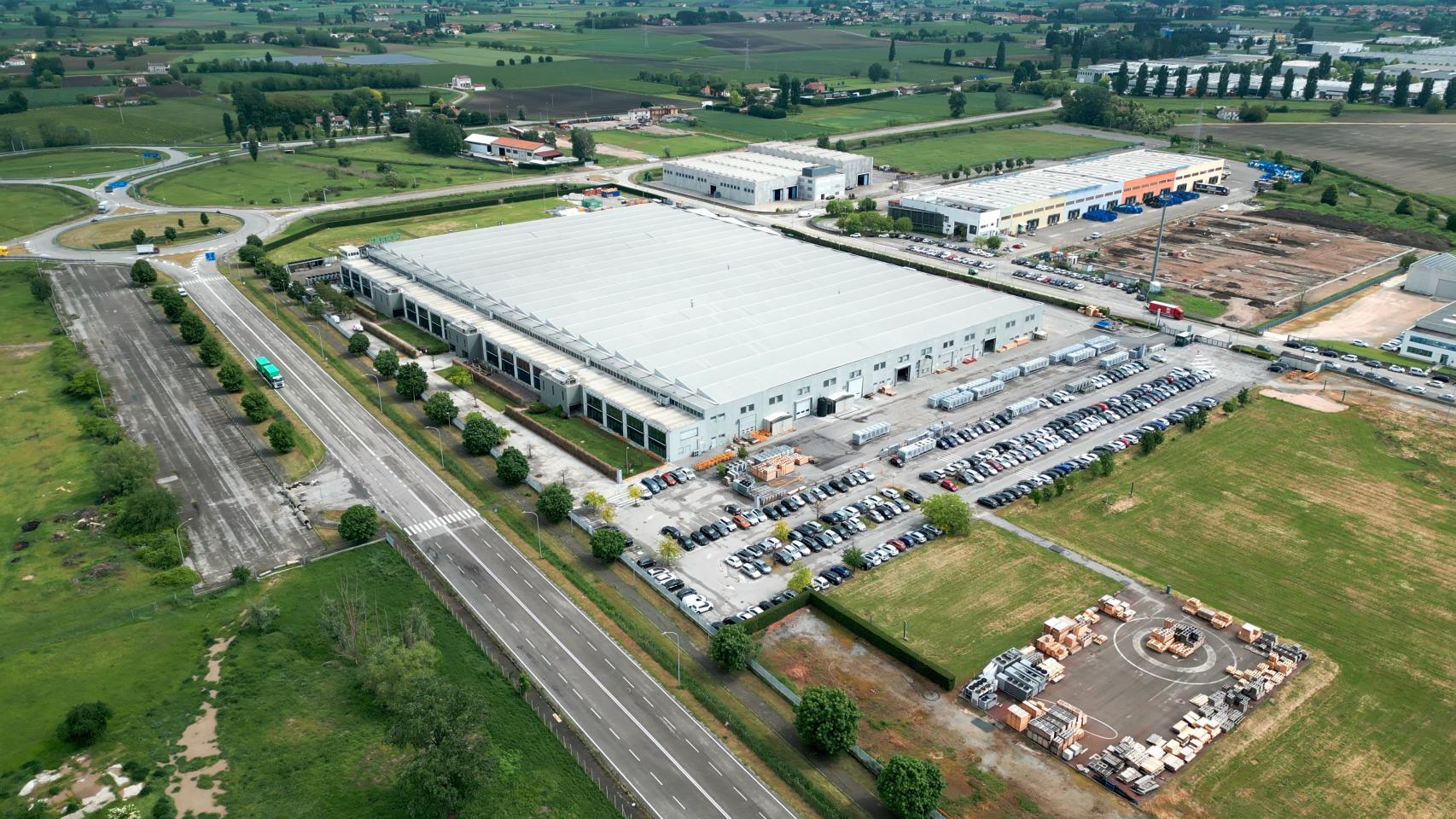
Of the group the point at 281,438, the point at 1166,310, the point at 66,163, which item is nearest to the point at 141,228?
the point at 66,163

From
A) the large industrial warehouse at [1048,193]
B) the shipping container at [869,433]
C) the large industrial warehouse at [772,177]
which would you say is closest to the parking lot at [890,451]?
the shipping container at [869,433]

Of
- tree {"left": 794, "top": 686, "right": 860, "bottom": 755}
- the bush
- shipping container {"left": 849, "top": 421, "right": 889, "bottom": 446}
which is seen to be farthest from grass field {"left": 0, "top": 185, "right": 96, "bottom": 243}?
tree {"left": 794, "top": 686, "right": 860, "bottom": 755}

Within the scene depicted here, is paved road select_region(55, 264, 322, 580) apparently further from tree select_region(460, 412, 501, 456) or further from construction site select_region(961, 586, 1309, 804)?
construction site select_region(961, 586, 1309, 804)

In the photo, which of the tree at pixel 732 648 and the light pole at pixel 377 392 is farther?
the light pole at pixel 377 392

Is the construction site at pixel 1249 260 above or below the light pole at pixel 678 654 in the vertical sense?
above

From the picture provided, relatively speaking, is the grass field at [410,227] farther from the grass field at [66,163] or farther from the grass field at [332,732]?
the grass field at [332,732]

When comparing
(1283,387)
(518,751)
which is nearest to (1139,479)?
(1283,387)
